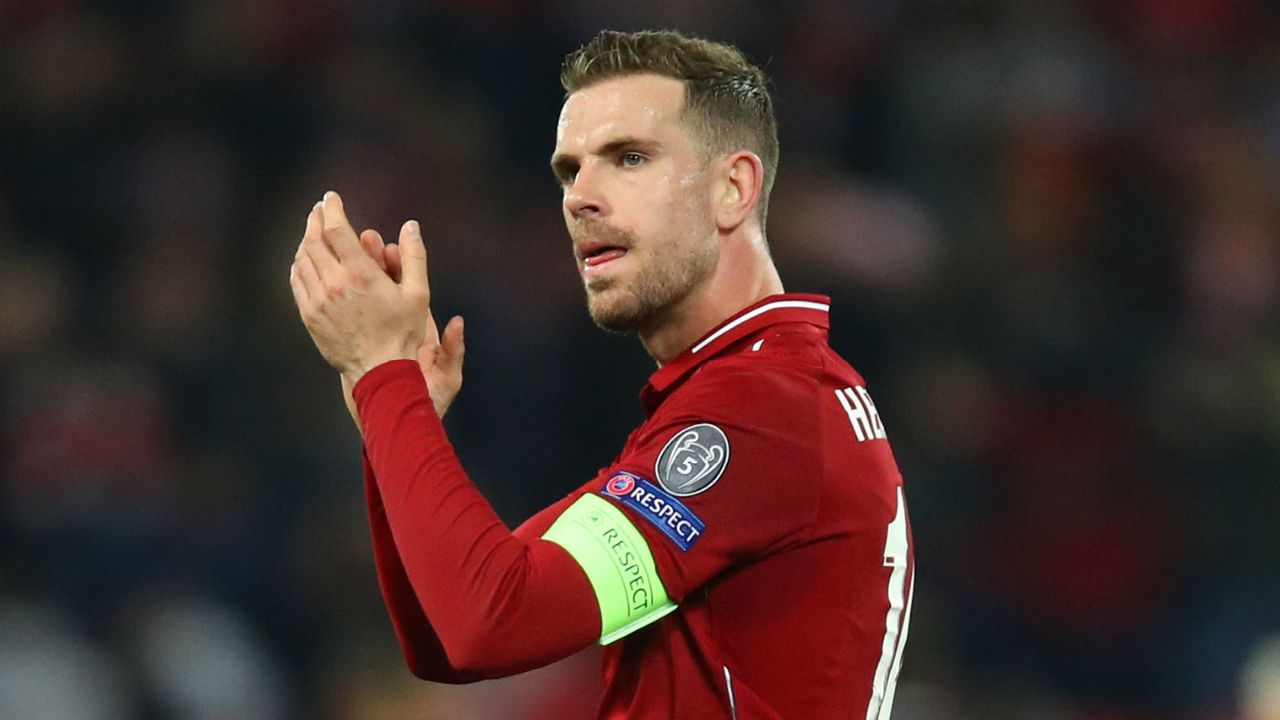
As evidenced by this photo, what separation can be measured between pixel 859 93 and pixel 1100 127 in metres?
1.10

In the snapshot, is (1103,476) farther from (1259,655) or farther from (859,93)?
(859,93)

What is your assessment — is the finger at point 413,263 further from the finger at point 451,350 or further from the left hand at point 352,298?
the finger at point 451,350

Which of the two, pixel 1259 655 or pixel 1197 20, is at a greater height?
pixel 1197 20

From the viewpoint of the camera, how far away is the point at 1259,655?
22.7 feet

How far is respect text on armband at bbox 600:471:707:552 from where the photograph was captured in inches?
101

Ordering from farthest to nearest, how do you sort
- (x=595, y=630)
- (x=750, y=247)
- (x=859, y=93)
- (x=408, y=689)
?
(x=859, y=93)
(x=408, y=689)
(x=750, y=247)
(x=595, y=630)

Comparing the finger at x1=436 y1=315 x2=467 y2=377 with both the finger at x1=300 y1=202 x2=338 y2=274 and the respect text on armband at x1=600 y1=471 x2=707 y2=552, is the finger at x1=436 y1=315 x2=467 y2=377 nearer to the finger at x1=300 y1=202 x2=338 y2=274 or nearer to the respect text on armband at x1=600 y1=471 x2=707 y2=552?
the finger at x1=300 y1=202 x2=338 y2=274

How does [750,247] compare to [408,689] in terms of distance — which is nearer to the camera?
[750,247]

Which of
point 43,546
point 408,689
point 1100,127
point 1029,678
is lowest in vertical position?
point 1029,678

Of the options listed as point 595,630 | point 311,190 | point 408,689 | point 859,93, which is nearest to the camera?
point 595,630

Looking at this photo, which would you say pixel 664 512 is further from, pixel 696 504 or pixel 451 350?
pixel 451 350

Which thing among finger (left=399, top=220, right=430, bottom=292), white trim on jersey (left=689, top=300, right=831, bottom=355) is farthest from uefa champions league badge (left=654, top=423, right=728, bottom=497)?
finger (left=399, top=220, right=430, bottom=292)

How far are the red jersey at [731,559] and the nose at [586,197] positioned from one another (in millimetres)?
294

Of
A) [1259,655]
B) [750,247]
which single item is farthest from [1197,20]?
[750,247]
